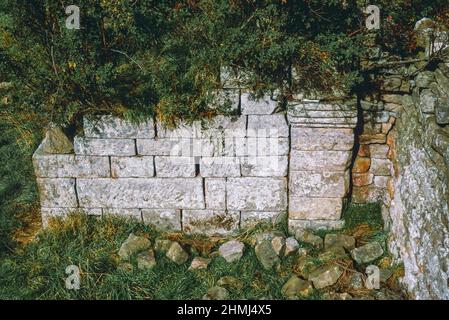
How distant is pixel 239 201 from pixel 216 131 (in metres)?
0.95

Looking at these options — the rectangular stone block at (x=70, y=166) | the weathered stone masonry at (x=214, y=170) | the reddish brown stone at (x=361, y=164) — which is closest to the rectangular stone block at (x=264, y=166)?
the weathered stone masonry at (x=214, y=170)

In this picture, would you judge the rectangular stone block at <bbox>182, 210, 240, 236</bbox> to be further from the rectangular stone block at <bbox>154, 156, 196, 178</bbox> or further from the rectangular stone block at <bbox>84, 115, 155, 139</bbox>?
the rectangular stone block at <bbox>84, 115, 155, 139</bbox>

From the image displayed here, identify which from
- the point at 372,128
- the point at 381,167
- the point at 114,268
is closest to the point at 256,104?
the point at 372,128

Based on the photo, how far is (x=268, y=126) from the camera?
19.2 feet

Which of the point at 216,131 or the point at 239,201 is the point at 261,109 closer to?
the point at 216,131

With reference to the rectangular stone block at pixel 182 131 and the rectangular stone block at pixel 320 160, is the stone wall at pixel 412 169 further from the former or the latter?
the rectangular stone block at pixel 182 131

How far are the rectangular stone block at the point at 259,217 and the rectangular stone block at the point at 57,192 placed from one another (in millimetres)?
2138

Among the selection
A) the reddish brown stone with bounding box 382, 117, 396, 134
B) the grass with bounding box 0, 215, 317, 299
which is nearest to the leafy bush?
the reddish brown stone with bounding box 382, 117, 396, 134

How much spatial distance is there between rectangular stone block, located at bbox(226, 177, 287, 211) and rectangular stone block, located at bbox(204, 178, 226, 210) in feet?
0.20

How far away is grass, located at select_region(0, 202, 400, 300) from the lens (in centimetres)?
548

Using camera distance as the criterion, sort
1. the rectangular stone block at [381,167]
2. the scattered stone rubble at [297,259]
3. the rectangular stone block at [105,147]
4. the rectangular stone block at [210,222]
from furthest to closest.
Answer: the rectangular stone block at [210,222], the rectangular stone block at [381,167], the rectangular stone block at [105,147], the scattered stone rubble at [297,259]

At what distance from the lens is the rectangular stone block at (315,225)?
20.2 ft

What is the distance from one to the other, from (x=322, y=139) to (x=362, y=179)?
0.88 m

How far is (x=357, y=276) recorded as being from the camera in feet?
17.8
